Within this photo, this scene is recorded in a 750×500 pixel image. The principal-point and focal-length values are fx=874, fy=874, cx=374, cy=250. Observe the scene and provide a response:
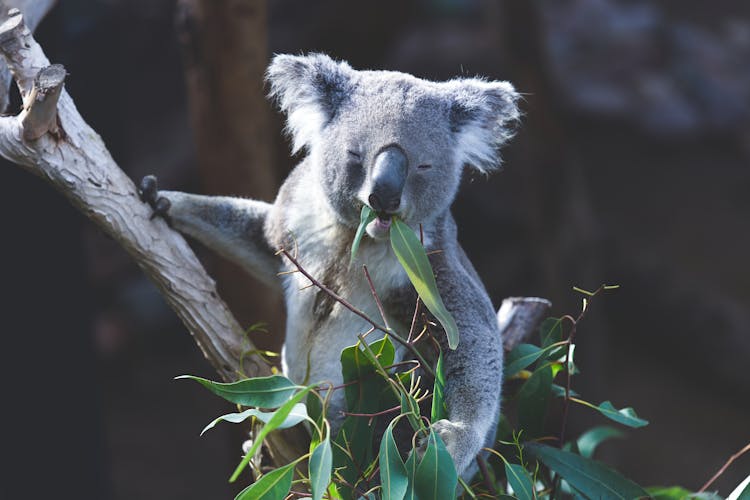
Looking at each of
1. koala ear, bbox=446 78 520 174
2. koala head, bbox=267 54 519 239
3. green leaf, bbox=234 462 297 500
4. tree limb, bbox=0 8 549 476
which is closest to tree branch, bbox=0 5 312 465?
tree limb, bbox=0 8 549 476

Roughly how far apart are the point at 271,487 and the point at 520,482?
63cm

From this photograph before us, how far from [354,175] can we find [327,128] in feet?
0.79

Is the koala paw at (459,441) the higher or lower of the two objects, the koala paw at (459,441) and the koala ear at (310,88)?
the lower

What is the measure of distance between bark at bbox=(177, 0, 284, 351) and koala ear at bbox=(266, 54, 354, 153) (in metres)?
1.43

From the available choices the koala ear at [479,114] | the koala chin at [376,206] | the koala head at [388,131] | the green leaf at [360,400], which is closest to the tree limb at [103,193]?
the koala chin at [376,206]

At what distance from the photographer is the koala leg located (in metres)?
2.59

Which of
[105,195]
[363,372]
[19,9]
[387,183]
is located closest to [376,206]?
[387,183]

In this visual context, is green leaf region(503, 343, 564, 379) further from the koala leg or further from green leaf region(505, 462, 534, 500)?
the koala leg

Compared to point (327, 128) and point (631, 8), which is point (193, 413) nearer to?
point (327, 128)

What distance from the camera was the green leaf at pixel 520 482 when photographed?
6.74ft

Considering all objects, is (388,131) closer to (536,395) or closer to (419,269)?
(419,269)

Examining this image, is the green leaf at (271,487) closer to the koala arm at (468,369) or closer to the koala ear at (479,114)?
the koala arm at (468,369)

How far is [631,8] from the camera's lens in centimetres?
920

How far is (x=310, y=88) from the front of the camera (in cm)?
237
